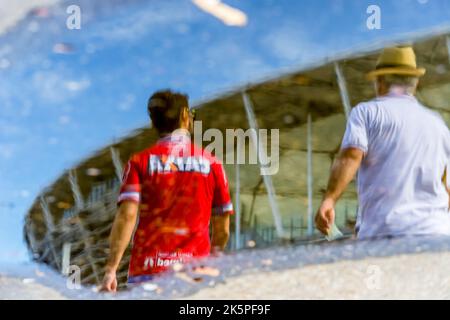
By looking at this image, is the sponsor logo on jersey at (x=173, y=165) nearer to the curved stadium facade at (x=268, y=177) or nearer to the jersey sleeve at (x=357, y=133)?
the curved stadium facade at (x=268, y=177)

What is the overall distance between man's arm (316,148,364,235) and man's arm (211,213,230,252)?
1.12ft

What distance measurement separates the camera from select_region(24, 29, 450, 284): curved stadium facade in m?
2.79

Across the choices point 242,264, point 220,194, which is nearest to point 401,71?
point 220,194

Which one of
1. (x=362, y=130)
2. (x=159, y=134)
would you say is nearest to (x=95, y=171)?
(x=159, y=134)

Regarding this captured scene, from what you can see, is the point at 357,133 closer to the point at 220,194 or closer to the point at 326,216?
the point at 326,216

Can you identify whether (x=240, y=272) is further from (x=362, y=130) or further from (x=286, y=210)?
(x=362, y=130)

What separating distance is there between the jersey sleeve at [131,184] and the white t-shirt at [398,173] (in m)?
0.72

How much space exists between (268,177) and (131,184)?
0.67 metres

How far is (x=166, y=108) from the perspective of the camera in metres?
2.75

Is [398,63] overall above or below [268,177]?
above


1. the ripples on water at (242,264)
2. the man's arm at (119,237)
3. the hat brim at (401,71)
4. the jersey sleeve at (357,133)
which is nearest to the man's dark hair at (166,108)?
the man's arm at (119,237)

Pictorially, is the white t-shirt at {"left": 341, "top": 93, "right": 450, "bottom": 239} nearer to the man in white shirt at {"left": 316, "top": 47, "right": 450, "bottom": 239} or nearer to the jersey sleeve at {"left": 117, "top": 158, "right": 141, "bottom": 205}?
the man in white shirt at {"left": 316, "top": 47, "right": 450, "bottom": 239}

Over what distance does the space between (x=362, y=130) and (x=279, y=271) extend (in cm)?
60

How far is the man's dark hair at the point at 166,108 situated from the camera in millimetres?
2576
